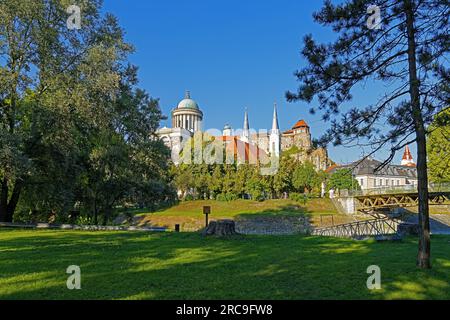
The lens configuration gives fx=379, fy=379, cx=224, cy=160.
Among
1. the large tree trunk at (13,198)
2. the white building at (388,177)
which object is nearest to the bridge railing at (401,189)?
the white building at (388,177)

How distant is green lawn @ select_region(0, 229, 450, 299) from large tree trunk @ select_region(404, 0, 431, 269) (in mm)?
473

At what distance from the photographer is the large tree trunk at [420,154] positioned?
27.2ft

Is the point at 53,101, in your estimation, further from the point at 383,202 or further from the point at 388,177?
the point at 388,177

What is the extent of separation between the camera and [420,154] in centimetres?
862

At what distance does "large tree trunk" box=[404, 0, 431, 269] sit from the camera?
830 centimetres

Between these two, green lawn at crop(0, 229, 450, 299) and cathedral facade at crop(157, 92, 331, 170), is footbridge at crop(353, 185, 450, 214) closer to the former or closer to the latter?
green lawn at crop(0, 229, 450, 299)

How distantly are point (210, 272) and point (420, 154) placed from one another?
17.7 ft

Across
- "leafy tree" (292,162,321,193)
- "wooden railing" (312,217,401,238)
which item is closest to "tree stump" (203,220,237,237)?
"wooden railing" (312,217,401,238)

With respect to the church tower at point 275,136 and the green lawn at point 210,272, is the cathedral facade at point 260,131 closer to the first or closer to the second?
the church tower at point 275,136

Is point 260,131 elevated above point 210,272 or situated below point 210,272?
above

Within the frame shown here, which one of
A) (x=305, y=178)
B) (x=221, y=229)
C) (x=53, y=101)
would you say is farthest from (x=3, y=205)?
(x=305, y=178)

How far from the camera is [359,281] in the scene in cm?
718

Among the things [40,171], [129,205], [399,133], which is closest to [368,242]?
[399,133]
